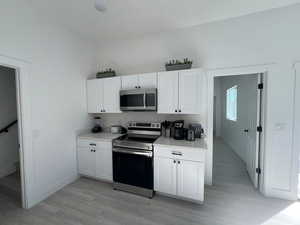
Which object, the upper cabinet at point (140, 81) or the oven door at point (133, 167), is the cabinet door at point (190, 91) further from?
the oven door at point (133, 167)

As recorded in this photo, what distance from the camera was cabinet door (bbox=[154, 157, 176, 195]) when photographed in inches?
84.4

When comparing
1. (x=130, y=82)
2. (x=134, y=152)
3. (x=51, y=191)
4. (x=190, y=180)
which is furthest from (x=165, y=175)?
(x=51, y=191)

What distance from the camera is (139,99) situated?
8.48ft

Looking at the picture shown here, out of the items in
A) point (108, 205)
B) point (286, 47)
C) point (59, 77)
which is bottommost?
point (108, 205)

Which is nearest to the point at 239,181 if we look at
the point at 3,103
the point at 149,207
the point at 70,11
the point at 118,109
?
the point at 149,207

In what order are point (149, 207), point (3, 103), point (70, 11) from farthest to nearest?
point (3, 103), point (70, 11), point (149, 207)

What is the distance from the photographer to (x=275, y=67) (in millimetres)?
2164

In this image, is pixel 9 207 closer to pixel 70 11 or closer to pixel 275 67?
pixel 70 11

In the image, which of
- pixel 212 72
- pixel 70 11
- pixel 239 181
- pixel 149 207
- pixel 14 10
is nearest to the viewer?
pixel 14 10

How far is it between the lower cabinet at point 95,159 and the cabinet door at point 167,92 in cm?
125

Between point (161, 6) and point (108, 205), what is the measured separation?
3.21 meters

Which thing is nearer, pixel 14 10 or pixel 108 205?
pixel 14 10

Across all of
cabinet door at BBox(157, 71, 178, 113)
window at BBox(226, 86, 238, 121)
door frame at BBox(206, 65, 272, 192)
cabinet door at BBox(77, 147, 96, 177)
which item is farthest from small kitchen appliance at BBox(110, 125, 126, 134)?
window at BBox(226, 86, 238, 121)

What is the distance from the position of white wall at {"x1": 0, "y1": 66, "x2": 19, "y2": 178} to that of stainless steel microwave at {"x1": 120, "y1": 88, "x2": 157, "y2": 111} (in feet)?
8.82
